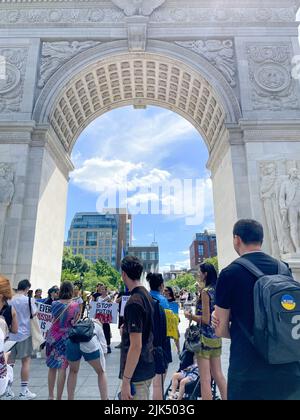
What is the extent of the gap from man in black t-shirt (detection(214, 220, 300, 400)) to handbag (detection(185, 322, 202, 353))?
205 cm

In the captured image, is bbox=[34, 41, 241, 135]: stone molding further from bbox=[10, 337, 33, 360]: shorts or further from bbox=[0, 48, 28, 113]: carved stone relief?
bbox=[10, 337, 33, 360]: shorts

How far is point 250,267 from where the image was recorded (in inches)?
88.0

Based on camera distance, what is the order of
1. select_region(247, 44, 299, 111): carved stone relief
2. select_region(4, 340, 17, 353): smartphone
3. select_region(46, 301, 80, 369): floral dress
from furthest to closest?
select_region(247, 44, 299, 111): carved stone relief
select_region(46, 301, 80, 369): floral dress
select_region(4, 340, 17, 353): smartphone

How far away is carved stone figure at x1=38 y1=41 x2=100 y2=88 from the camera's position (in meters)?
14.1

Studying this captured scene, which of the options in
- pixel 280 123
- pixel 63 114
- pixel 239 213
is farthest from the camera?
pixel 63 114

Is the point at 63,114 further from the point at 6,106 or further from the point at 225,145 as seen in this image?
the point at 225,145

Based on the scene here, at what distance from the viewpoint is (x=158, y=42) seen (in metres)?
14.4

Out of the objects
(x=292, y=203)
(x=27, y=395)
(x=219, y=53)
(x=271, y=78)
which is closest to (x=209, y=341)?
(x=27, y=395)

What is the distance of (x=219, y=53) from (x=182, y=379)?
14.9 metres

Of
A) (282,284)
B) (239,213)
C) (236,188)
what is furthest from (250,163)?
(282,284)

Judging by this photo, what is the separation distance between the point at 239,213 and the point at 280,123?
4734 mm

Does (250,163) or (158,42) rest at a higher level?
(158,42)

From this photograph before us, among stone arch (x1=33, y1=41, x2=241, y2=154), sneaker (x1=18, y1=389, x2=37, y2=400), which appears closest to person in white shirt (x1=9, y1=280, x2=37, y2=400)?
sneaker (x1=18, y1=389, x2=37, y2=400)

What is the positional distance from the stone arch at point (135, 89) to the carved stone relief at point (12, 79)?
1.15m
